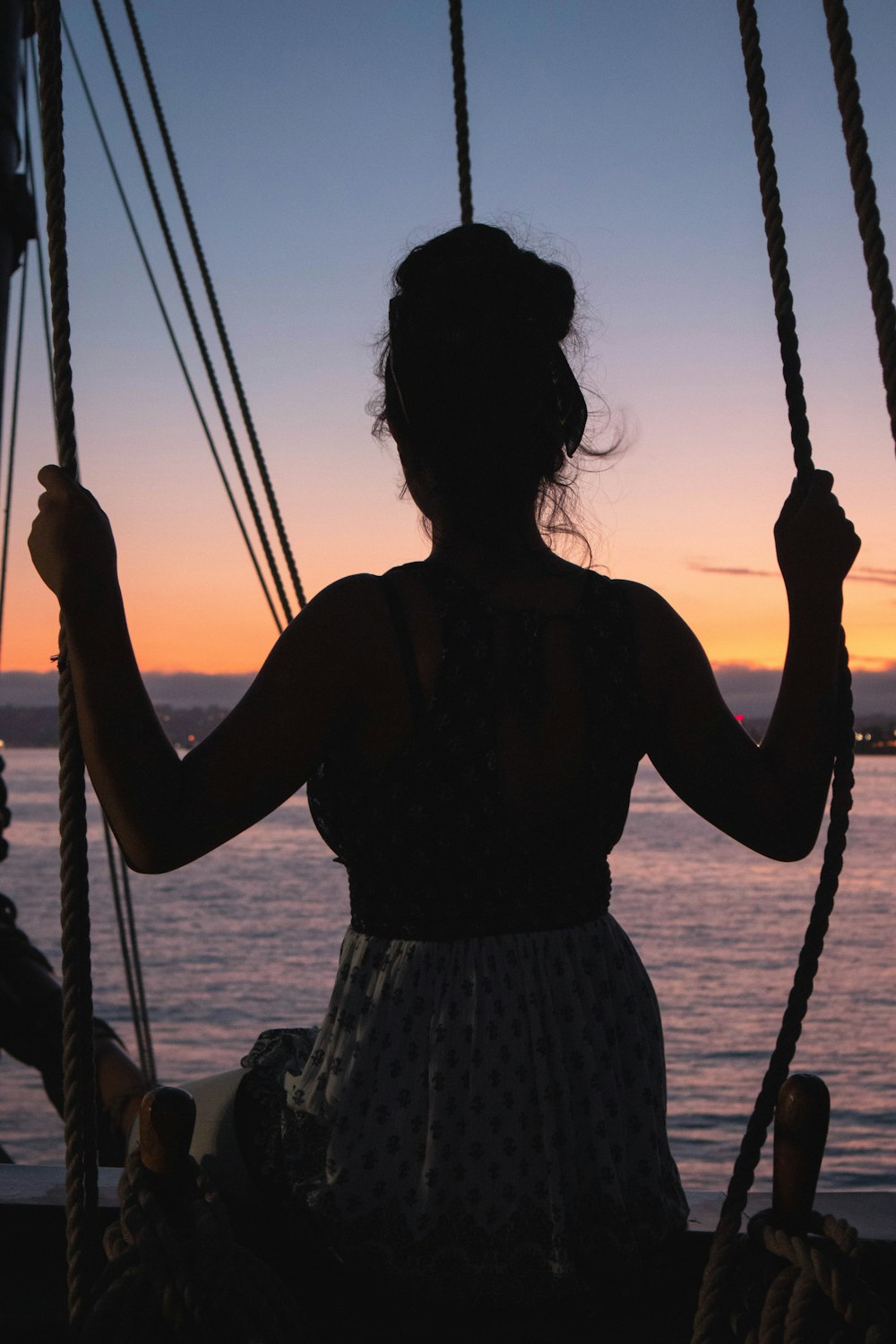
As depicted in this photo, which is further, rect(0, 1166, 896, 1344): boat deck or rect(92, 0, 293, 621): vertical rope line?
rect(92, 0, 293, 621): vertical rope line

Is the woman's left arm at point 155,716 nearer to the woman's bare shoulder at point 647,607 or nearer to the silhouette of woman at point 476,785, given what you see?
the silhouette of woman at point 476,785

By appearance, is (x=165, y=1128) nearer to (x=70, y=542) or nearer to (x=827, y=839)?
(x=70, y=542)

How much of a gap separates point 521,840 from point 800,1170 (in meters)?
0.28

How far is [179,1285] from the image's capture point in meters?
0.78

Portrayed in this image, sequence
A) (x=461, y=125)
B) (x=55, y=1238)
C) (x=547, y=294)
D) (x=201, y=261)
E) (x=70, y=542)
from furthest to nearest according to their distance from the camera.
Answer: (x=201, y=261) < (x=461, y=125) < (x=55, y=1238) < (x=547, y=294) < (x=70, y=542)

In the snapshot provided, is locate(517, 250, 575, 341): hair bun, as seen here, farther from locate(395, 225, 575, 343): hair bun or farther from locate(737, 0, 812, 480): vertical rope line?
locate(737, 0, 812, 480): vertical rope line

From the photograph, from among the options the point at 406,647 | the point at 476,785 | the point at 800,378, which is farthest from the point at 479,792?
the point at 800,378

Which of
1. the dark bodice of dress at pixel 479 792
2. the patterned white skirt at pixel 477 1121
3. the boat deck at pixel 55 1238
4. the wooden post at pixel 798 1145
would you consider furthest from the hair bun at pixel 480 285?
the boat deck at pixel 55 1238

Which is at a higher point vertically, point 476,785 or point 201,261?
point 201,261

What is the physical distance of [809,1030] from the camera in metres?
9.45

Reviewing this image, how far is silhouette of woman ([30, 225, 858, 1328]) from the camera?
0.88 meters

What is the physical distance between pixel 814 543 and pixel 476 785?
325 millimetres

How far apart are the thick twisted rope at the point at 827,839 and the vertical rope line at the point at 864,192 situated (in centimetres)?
6

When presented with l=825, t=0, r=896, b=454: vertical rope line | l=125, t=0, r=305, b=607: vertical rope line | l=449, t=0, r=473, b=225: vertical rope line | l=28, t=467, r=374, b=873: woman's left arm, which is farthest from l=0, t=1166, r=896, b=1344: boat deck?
l=125, t=0, r=305, b=607: vertical rope line
